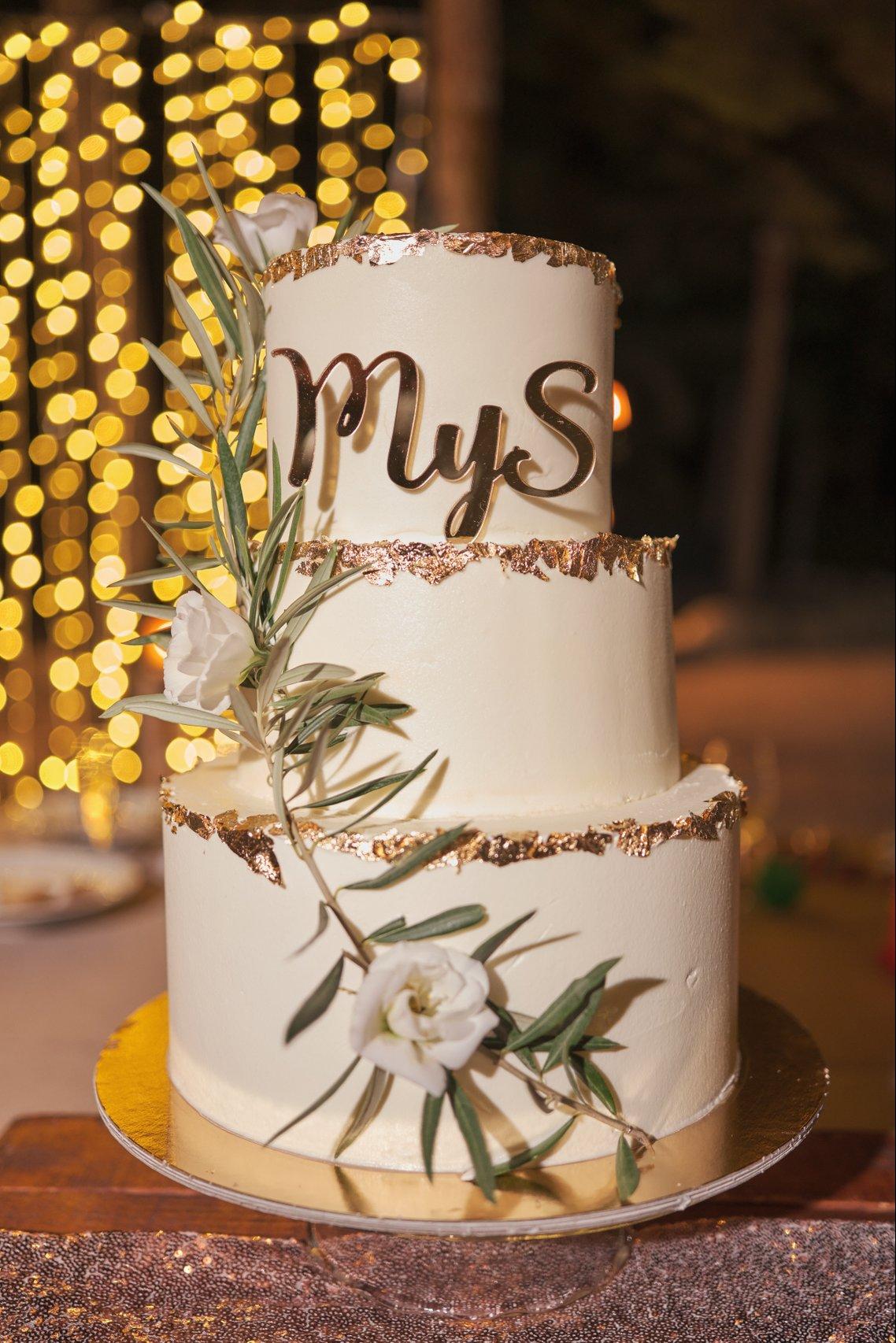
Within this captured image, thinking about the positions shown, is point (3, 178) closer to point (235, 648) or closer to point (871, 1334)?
point (235, 648)

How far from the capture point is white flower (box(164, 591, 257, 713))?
1020 mm

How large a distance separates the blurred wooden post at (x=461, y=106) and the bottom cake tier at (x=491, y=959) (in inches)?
109

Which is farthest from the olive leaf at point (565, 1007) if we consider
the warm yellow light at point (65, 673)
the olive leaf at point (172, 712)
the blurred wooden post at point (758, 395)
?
the blurred wooden post at point (758, 395)

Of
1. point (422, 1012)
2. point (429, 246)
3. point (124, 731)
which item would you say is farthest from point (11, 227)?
point (422, 1012)

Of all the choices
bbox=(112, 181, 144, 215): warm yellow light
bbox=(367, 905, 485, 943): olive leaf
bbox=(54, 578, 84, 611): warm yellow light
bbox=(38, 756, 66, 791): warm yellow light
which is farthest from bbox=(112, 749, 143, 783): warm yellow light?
bbox=(367, 905, 485, 943): olive leaf

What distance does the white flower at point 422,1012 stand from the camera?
0.91m

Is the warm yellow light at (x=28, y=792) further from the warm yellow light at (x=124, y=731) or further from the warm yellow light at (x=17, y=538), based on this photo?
the warm yellow light at (x=17, y=538)

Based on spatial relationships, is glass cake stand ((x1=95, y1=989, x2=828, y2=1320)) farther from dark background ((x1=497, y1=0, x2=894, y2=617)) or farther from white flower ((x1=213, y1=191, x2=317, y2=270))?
dark background ((x1=497, y1=0, x2=894, y2=617))

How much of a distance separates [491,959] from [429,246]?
0.71 m

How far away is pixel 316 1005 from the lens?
0.91 m

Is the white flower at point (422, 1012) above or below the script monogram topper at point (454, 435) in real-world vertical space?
below

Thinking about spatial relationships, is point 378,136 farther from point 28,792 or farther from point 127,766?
point 28,792

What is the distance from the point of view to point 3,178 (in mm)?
2973

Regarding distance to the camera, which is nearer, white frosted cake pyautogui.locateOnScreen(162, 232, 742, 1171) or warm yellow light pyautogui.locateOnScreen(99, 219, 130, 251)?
white frosted cake pyautogui.locateOnScreen(162, 232, 742, 1171)
